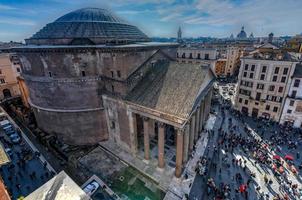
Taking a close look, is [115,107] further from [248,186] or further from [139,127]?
[248,186]

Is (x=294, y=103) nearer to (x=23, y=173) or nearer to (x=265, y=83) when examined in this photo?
(x=265, y=83)

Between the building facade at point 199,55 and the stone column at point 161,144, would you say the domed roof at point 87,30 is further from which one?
the stone column at point 161,144

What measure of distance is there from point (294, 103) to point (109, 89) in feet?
113

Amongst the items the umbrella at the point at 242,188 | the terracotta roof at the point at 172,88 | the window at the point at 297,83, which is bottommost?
the umbrella at the point at 242,188

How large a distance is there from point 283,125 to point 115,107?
33.7 meters

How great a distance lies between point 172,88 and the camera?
20.5m

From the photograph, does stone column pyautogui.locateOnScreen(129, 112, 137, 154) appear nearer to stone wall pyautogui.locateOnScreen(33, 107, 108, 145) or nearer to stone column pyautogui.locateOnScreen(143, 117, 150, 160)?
stone column pyautogui.locateOnScreen(143, 117, 150, 160)

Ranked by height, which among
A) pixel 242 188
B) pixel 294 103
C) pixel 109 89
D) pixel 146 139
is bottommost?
pixel 242 188

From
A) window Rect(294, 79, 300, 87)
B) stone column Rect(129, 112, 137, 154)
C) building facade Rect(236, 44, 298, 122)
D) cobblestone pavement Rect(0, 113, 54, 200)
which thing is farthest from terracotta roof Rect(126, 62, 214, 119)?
window Rect(294, 79, 300, 87)

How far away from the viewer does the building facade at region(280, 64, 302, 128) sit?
96.4ft

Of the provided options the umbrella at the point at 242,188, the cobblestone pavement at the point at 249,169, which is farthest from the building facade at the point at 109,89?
the umbrella at the point at 242,188

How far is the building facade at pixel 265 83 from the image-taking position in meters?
30.3

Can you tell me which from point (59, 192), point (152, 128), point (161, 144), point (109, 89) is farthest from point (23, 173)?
point (152, 128)

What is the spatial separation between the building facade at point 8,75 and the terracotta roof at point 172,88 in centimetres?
4244
